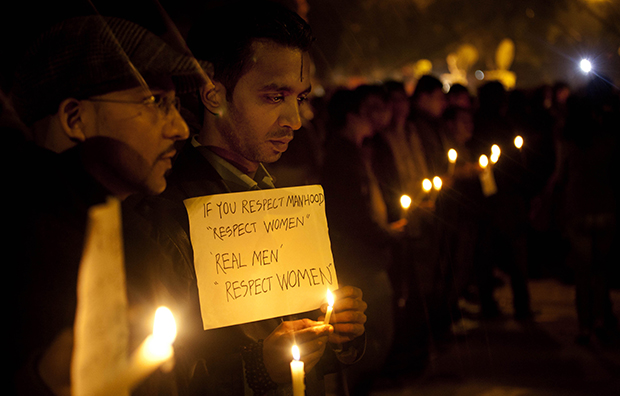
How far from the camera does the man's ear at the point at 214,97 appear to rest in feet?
5.49

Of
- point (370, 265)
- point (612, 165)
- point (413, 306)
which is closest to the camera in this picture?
point (370, 265)

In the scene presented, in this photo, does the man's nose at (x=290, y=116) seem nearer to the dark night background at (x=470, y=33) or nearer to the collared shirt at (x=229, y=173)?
the collared shirt at (x=229, y=173)

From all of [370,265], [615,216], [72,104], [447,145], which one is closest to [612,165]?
[615,216]

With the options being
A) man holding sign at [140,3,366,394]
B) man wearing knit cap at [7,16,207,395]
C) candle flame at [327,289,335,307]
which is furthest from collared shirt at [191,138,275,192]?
candle flame at [327,289,335,307]

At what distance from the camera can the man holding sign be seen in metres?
1.46

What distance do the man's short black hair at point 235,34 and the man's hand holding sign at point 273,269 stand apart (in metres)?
0.43

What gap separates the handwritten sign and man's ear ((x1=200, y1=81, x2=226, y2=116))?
35 cm

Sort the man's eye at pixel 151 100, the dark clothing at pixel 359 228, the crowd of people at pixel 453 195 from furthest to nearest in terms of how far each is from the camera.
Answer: the crowd of people at pixel 453 195
the dark clothing at pixel 359 228
the man's eye at pixel 151 100

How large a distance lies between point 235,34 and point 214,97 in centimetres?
22

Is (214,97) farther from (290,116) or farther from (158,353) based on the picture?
(158,353)

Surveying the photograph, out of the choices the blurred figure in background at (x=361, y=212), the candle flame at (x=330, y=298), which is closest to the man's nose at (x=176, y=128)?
the candle flame at (x=330, y=298)

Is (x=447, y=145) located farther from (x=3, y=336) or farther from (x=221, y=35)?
(x=3, y=336)

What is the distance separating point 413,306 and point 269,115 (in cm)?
370

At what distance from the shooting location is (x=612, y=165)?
4.45 meters
